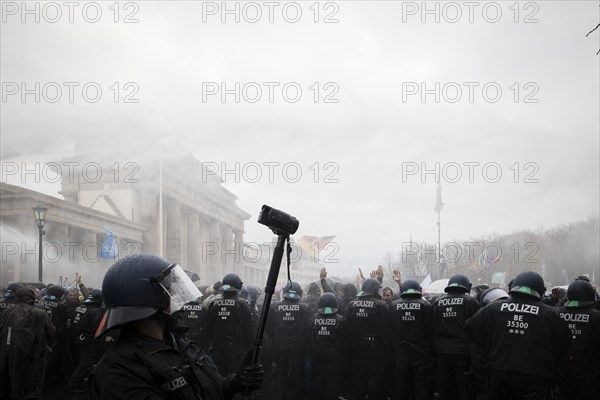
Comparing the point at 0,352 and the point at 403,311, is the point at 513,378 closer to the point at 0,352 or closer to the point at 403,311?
the point at 403,311

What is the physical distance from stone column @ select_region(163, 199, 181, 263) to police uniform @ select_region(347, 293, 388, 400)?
42.3m

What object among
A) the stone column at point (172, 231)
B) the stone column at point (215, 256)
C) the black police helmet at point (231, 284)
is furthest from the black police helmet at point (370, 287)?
the stone column at point (215, 256)

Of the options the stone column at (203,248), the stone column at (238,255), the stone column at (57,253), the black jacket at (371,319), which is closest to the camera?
the black jacket at (371,319)

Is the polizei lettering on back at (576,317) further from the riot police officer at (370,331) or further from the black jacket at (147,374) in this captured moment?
the black jacket at (147,374)

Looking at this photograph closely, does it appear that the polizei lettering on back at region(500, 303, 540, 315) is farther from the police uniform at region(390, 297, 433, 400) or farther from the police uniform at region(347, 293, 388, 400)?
the police uniform at region(347, 293, 388, 400)

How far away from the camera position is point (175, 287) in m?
3.25

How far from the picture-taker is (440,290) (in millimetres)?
23078

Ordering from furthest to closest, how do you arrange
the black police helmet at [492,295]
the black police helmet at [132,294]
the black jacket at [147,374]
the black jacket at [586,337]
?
1. the black police helmet at [492,295]
2. the black jacket at [586,337]
3. the black police helmet at [132,294]
4. the black jacket at [147,374]

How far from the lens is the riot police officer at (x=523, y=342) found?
21.9 feet

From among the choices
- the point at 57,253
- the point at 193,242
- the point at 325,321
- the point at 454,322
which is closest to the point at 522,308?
the point at 454,322

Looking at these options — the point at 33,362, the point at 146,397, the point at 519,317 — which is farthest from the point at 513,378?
the point at 33,362

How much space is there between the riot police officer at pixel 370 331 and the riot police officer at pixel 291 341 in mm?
984

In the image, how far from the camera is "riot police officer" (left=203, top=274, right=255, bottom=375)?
10219 millimetres

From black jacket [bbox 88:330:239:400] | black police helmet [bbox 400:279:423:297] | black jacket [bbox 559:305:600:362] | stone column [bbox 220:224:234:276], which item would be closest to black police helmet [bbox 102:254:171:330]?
black jacket [bbox 88:330:239:400]
